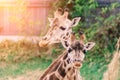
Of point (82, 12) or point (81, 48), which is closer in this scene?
point (81, 48)

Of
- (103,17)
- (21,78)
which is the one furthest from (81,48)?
(103,17)

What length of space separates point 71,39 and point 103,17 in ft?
9.34

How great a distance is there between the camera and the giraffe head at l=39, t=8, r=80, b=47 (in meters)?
2.59

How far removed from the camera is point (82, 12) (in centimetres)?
513

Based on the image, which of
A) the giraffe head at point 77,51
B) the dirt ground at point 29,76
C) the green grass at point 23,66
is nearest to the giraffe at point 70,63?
the giraffe head at point 77,51

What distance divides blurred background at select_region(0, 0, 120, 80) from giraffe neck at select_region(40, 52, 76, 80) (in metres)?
1.54

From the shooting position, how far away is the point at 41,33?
5.12 metres

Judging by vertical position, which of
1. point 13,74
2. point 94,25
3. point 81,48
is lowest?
point 13,74

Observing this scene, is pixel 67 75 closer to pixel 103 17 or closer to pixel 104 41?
pixel 104 41

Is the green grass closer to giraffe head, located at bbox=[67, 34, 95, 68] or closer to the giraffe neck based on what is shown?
the giraffe neck

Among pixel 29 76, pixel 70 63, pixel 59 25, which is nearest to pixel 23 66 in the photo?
pixel 29 76

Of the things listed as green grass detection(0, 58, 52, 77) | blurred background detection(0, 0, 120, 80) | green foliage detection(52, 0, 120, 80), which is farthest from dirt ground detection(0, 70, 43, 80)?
green foliage detection(52, 0, 120, 80)

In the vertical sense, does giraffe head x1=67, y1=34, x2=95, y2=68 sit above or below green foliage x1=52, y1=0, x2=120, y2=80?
above

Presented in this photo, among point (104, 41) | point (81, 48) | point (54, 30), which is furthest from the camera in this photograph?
point (104, 41)
